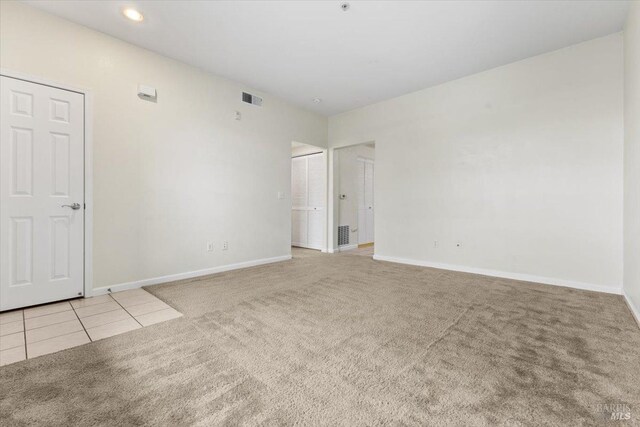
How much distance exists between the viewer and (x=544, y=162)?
133 inches

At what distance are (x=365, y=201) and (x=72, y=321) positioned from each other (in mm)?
5663

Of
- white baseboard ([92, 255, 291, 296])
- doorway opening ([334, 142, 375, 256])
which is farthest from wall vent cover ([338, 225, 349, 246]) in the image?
white baseboard ([92, 255, 291, 296])

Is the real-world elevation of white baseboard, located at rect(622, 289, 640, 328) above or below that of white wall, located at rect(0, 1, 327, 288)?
below

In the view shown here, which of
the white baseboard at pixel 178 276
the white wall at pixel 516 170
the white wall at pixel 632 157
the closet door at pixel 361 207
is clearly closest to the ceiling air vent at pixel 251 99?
the white wall at pixel 516 170

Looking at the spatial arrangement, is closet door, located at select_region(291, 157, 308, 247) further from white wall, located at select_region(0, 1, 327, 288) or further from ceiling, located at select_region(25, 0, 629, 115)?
ceiling, located at select_region(25, 0, 629, 115)

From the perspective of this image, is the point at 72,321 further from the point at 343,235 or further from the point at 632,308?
the point at 632,308

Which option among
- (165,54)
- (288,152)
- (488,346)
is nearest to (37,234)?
(165,54)

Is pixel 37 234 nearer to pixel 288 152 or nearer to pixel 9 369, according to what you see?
pixel 9 369

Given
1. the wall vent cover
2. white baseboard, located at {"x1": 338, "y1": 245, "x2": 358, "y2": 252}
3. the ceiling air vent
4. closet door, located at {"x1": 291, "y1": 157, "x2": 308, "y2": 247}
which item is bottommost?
white baseboard, located at {"x1": 338, "y1": 245, "x2": 358, "y2": 252}

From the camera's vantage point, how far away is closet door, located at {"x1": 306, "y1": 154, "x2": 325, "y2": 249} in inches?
235

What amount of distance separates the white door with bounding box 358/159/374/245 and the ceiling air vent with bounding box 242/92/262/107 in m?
2.94

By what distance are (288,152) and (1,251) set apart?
3.74m

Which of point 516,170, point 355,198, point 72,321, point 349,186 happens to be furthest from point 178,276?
point 516,170

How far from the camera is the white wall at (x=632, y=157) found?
2.25 metres
